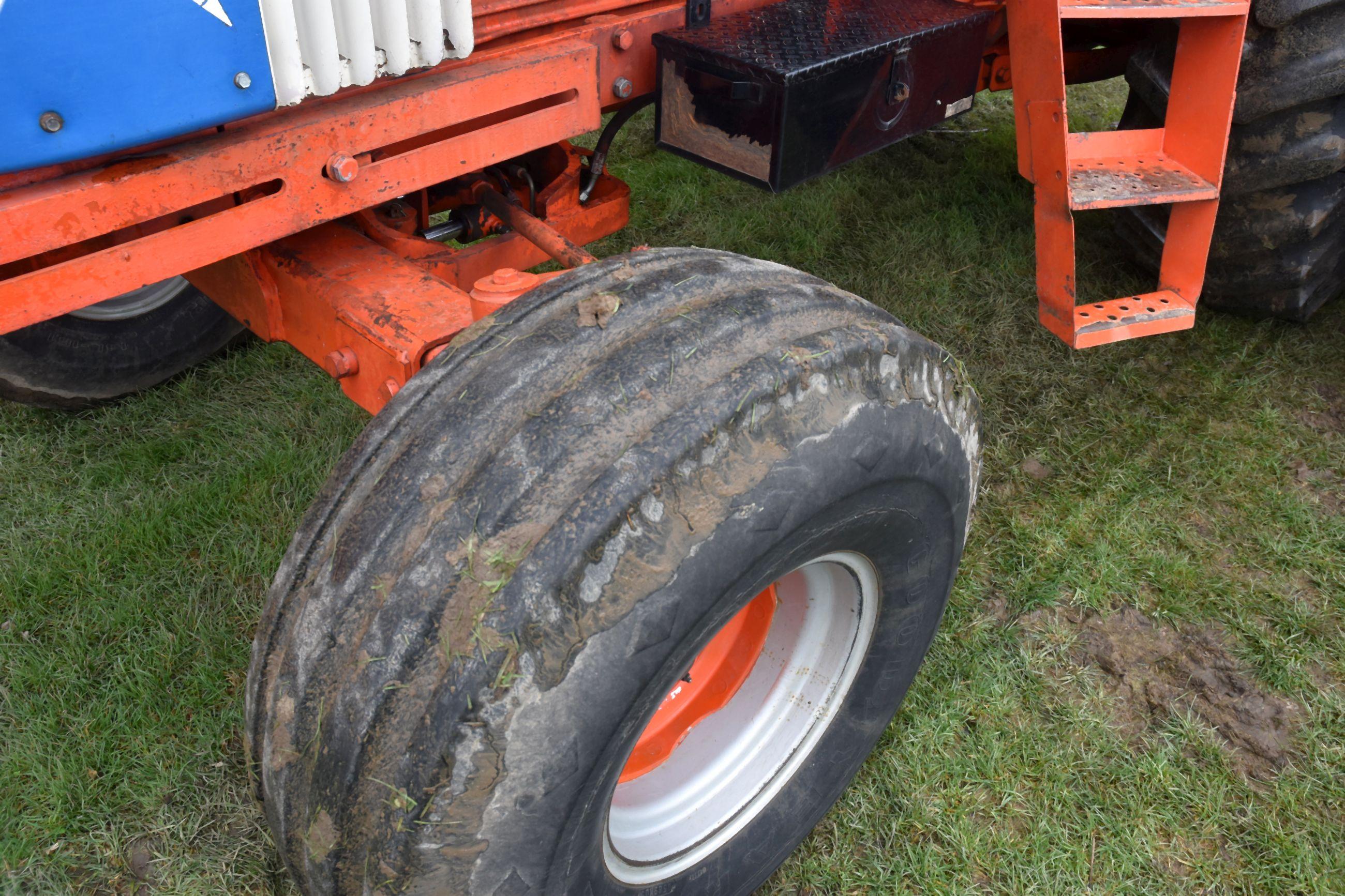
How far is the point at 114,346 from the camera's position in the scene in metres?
2.76

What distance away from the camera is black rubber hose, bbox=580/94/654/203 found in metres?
2.19

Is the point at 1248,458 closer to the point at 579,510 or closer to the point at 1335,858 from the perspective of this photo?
the point at 1335,858

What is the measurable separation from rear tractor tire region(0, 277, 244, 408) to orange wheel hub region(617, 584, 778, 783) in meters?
1.86

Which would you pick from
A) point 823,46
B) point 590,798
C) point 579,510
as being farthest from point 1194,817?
point 823,46

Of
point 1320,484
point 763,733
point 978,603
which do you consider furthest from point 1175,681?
point 763,733

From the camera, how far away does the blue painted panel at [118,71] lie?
1.09 m

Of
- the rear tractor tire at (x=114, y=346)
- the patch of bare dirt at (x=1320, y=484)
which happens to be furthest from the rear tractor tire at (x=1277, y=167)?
the rear tractor tire at (x=114, y=346)

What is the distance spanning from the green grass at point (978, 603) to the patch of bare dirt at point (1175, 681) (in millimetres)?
38

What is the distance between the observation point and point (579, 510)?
3.75ft

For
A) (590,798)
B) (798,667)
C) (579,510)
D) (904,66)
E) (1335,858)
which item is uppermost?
(904,66)

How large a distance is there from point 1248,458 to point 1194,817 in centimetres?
125

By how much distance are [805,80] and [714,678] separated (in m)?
1.13

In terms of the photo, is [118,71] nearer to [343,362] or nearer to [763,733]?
[343,362]

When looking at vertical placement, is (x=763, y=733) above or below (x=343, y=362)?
below
